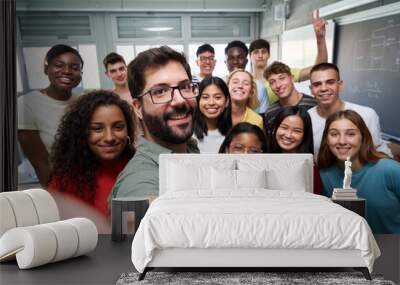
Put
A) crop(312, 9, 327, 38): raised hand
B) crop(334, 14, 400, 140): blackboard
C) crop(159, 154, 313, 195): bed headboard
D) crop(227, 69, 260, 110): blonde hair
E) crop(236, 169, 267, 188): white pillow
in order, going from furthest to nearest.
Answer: crop(227, 69, 260, 110): blonde hair
crop(312, 9, 327, 38): raised hand
crop(334, 14, 400, 140): blackboard
crop(159, 154, 313, 195): bed headboard
crop(236, 169, 267, 188): white pillow

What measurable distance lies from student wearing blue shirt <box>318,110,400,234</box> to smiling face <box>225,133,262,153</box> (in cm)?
78

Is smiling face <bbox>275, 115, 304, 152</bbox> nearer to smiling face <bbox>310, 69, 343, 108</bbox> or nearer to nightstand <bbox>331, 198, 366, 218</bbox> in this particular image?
smiling face <bbox>310, 69, 343, 108</bbox>

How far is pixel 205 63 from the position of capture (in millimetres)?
8531

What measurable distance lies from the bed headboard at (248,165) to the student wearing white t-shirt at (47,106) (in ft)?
5.03

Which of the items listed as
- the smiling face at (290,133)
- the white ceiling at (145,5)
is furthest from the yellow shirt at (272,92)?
the white ceiling at (145,5)

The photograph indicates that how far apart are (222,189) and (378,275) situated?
6.27 feet

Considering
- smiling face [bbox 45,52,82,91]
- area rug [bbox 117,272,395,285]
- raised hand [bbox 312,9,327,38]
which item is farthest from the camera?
smiling face [bbox 45,52,82,91]

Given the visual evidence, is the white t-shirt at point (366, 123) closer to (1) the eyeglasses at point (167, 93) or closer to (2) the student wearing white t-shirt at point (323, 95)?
(2) the student wearing white t-shirt at point (323, 95)

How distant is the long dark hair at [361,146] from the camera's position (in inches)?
324

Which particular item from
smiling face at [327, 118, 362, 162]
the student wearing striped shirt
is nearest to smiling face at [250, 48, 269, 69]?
the student wearing striped shirt

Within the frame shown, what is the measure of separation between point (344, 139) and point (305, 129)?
1.58 feet

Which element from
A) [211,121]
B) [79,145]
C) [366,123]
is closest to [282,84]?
[211,121]

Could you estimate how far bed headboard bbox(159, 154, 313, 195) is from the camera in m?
7.63

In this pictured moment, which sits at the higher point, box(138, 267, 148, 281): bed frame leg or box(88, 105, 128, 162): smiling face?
box(88, 105, 128, 162): smiling face
